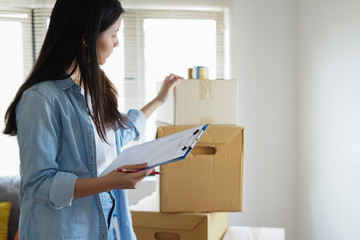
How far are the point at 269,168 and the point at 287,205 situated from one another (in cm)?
26

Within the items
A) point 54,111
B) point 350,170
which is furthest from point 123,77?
point 54,111

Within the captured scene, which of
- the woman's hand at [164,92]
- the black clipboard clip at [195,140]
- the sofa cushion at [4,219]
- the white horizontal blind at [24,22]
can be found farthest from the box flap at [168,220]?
the white horizontal blind at [24,22]

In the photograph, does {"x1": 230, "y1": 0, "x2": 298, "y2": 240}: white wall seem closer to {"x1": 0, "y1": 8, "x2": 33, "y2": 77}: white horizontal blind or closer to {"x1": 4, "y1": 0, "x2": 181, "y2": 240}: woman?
{"x1": 0, "y1": 8, "x2": 33, "y2": 77}: white horizontal blind

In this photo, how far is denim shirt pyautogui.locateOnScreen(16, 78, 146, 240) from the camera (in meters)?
0.87

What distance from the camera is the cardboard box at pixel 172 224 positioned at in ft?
4.84

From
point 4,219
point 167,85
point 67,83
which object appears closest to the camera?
point 67,83

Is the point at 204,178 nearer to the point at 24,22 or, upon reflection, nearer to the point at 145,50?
the point at 145,50

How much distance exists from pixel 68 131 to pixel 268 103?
173 cm

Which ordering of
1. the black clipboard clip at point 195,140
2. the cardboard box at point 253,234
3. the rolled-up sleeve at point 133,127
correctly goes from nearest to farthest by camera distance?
the black clipboard clip at point 195,140 < the rolled-up sleeve at point 133,127 < the cardboard box at point 253,234

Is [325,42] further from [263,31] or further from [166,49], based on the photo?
[166,49]

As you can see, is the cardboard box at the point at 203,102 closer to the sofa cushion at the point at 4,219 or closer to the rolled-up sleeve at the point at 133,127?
the rolled-up sleeve at the point at 133,127

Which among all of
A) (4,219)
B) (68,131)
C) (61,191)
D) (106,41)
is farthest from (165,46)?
(61,191)

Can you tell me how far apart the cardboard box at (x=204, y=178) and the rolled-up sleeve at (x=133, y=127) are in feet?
0.66

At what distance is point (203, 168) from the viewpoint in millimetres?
1484
